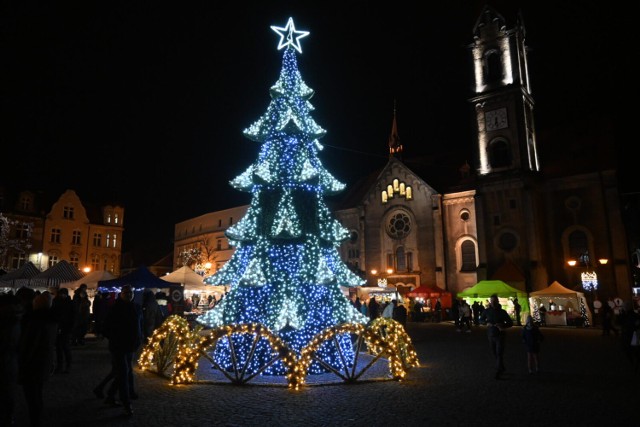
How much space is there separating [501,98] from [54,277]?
1369 inches

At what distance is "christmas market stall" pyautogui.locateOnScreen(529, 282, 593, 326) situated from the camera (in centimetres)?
2908

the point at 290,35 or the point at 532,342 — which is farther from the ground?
the point at 290,35

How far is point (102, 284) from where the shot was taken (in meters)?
21.5

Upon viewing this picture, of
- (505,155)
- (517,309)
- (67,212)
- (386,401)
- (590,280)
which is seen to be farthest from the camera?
(67,212)

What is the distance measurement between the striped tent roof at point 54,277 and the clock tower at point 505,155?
27.7 metres

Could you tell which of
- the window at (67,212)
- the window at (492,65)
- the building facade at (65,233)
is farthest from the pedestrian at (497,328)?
the window at (67,212)

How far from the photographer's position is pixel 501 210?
1443 inches

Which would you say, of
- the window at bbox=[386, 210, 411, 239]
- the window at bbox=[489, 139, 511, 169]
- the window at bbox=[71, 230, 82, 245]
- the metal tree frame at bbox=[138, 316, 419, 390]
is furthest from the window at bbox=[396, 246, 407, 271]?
the window at bbox=[71, 230, 82, 245]

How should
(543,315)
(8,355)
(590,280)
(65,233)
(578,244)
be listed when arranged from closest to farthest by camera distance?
(8,355) < (543,315) < (590,280) < (578,244) < (65,233)

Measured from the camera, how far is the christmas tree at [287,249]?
11.7m

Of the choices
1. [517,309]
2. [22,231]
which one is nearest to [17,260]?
[22,231]

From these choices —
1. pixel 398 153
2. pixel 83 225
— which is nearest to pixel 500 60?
pixel 398 153

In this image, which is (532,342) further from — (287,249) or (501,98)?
(501,98)

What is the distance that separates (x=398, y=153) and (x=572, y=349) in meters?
41.5
